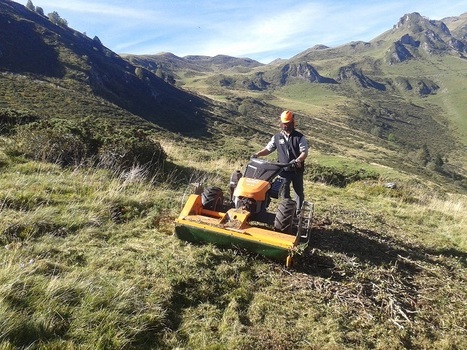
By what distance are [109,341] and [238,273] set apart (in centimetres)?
222

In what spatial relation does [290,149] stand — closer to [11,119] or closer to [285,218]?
[285,218]

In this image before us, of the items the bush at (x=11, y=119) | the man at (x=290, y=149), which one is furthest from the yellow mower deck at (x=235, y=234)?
the bush at (x=11, y=119)

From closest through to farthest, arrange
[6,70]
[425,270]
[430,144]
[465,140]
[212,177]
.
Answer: [425,270] → [212,177] → [6,70] → [430,144] → [465,140]

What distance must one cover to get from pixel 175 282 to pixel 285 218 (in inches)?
84.6

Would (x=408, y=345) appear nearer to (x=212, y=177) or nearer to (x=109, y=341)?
(x=109, y=341)

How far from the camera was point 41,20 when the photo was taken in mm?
95938

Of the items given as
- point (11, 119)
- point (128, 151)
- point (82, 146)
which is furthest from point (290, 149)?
point (11, 119)

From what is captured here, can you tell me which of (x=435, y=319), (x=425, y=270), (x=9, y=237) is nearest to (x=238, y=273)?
(x=435, y=319)

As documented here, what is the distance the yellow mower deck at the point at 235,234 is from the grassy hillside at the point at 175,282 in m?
0.19

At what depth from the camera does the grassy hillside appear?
3.70m

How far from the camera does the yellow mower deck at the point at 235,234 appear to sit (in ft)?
18.0

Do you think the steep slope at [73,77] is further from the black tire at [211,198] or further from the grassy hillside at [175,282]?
the black tire at [211,198]

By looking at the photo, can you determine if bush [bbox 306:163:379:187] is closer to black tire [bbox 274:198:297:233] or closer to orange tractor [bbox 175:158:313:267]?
orange tractor [bbox 175:158:313:267]

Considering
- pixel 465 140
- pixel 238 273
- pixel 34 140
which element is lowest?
pixel 465 140
